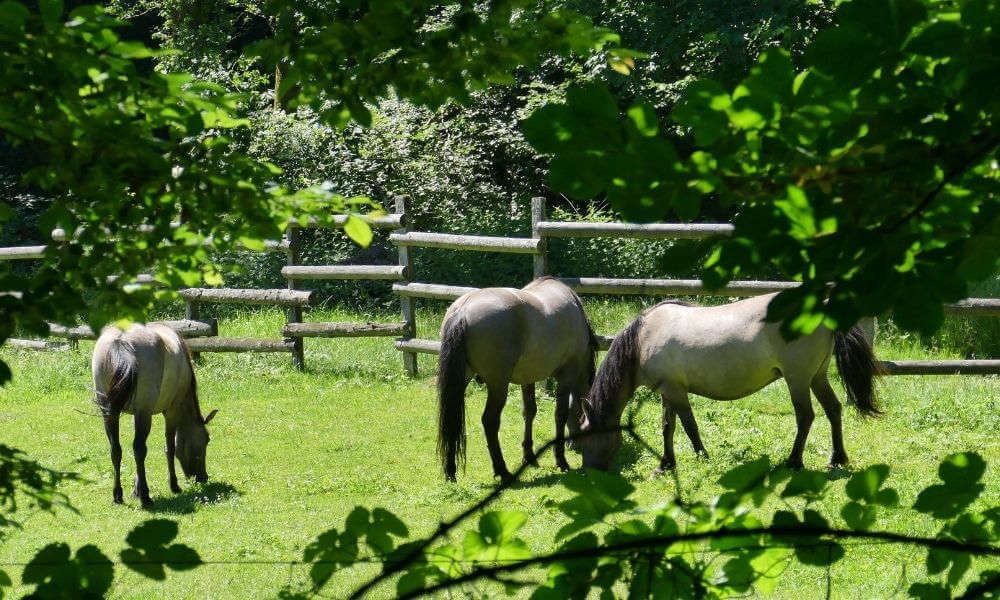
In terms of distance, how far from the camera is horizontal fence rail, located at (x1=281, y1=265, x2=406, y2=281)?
12109 millimetres

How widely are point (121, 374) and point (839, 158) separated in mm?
6736

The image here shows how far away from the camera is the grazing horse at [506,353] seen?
7.66 m

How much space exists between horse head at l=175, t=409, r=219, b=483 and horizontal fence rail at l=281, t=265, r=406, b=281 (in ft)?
13.9

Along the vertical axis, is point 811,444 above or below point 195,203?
below

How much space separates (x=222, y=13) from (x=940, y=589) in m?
22.2

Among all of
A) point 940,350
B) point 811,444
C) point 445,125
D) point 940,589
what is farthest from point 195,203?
point 445,125

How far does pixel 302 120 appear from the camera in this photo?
18078mm

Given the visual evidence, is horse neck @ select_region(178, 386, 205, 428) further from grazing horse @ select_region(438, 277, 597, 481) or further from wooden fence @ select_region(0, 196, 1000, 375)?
wooden fence @ select_region(0, 196, 1000, 375)

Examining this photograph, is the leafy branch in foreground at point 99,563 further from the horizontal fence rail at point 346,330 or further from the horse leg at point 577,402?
the horizontal fence rail at point 346,330

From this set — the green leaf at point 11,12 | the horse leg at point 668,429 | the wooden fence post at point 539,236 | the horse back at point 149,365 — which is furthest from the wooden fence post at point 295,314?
the green leaf at point 11,12

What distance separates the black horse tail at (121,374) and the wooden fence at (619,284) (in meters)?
3.81

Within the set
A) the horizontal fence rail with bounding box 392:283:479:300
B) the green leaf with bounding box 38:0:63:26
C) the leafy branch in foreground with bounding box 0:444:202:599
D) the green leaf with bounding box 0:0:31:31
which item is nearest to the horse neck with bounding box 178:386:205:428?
the horizontal fence rail with bounding box 392:283:479:300

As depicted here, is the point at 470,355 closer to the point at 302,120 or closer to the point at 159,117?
the point at 159,117

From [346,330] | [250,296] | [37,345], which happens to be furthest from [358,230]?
[37,345]
